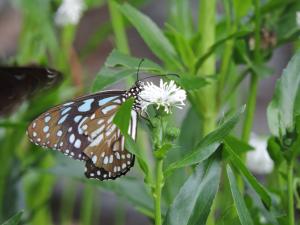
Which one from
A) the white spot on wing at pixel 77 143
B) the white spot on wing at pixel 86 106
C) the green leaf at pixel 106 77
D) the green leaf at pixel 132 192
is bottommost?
the green leaf at pixel 132 192

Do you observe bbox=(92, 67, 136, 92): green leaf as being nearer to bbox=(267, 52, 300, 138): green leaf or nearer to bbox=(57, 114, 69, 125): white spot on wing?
bbox=(57, 114, 69, 125): white spot on wing

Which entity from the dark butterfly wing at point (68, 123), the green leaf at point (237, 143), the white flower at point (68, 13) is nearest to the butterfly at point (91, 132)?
the dark butterfly wing at point (68, 123)

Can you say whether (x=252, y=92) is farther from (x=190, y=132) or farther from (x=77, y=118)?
(x=77, y=118)

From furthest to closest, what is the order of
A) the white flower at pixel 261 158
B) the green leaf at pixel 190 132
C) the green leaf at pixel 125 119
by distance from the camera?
1. the white flower at pixel 261 158
2. the green leaf at pixel 190 132
3. the green leaf at pixel 125 119

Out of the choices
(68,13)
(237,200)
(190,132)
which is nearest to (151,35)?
(190,132)

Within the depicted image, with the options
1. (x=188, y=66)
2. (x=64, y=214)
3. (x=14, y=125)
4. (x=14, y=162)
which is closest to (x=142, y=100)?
(x=188, y=66)

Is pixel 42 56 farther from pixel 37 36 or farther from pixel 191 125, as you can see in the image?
pixel 191 125

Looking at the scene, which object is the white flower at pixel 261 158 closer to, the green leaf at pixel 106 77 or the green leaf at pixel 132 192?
the green leaf at pixel 132 192

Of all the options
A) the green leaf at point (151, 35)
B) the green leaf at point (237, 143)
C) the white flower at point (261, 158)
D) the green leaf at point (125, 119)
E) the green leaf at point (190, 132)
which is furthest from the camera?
the white flower at point (261, 158)
